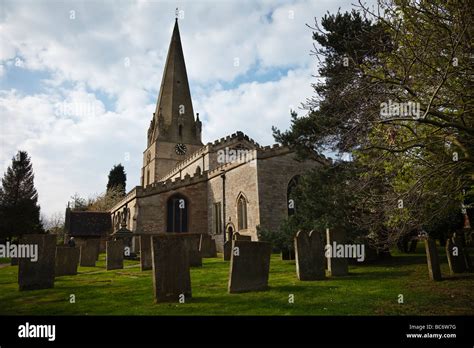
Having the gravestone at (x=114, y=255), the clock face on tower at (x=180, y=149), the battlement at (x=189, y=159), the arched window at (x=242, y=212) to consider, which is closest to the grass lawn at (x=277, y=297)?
the gravestone at (x=114, y=255)

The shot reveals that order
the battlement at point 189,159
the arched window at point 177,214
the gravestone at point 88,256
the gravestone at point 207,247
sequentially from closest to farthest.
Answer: the gravestone at point 88,256 < the gravestone at point 207,247 < the arched window at point 177,214 < the battlement at point 189,159

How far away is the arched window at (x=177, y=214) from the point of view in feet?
80.3

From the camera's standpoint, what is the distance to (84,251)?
14.4m

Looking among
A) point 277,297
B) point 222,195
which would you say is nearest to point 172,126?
point 222,195

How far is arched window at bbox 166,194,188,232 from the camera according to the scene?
24469 mm

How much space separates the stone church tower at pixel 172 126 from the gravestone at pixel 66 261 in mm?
31616

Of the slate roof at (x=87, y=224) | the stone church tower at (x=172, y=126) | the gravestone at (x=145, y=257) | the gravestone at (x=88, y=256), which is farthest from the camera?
the stone church tower at (x=172, y=126)

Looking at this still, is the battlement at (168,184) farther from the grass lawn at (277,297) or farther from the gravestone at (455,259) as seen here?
the gravestone at (455,259)

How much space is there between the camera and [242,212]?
72.8 feet

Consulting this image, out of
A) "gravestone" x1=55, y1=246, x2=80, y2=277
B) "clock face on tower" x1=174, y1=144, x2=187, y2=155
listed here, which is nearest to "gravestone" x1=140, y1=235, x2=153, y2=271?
"gravestone" x1=55, y1=246, x2=80, y2=277

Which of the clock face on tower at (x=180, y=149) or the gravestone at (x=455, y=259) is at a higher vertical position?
the clock face on tower at (x=180, y=149)

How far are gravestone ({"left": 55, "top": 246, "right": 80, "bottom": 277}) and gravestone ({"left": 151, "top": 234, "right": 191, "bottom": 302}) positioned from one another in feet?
20.2

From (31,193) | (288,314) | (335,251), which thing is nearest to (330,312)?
(288,314)

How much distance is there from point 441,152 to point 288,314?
15.4 ft
